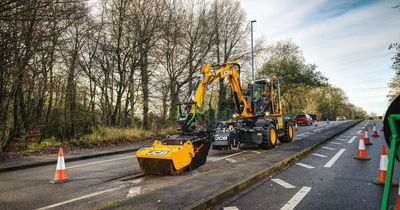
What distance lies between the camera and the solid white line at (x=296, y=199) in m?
5.12

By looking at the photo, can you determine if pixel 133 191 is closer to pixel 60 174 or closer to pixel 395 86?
pixel 60 174

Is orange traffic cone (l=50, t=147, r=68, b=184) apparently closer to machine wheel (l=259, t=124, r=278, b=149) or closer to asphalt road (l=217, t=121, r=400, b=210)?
asphalt road (l=217, t=121, r=400, b=210)

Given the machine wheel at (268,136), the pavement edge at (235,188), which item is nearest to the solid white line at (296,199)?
the pavement edge at (235,188)

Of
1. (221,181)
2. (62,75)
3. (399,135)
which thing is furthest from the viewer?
(62,75)

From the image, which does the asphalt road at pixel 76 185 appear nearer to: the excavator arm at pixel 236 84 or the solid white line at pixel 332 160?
the solid white line at pixel 332 160

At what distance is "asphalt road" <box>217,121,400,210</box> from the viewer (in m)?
5.26

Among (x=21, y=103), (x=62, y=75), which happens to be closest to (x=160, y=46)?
(x=62, y=75)

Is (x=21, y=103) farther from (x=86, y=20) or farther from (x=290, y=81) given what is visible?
(x=290, y=81)

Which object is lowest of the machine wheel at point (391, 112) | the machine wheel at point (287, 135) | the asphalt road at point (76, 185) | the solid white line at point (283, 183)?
the asphalt road at point (76, 185)

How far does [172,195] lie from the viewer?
5.53m

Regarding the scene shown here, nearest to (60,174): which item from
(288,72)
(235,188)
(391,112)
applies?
(235,188)

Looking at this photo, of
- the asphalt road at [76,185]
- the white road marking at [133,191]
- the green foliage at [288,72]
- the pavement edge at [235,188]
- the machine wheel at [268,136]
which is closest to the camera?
the pavement edge at [235,188]

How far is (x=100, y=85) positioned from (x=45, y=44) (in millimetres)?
5591

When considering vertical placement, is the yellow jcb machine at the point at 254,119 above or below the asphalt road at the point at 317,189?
above
